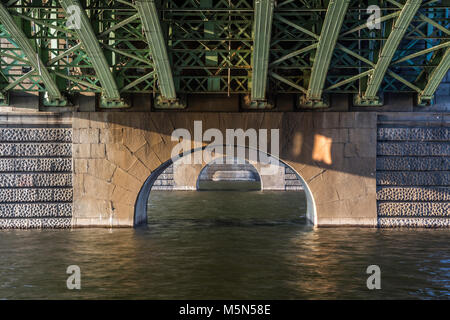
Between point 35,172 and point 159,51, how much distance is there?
5918 millimetres

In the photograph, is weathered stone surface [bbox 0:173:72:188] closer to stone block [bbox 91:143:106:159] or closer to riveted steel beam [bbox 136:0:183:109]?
stone block [bbox 91:143:106:159]

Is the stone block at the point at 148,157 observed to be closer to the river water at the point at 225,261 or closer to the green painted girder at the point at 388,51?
the river water at the point at 225,261

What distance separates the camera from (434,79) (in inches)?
549

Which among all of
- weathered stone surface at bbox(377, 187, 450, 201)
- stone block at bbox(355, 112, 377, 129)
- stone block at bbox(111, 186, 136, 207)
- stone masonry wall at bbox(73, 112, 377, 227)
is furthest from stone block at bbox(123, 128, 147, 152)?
weathered stone surface at bbox(377, 187, 450, 201)

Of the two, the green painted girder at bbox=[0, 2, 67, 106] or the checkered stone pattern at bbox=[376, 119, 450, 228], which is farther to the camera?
the checkered stone pattern at bbox=[376, 119, 450, 228]

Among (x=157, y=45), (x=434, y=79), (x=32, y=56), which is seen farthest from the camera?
(x=434, y=79)

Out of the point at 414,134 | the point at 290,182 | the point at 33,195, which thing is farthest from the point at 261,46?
the point at 290,182

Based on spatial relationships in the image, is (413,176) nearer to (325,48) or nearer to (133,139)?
(325,48)

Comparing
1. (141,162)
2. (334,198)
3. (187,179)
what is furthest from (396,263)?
(187,179)

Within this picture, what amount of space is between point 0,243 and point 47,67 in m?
4.55

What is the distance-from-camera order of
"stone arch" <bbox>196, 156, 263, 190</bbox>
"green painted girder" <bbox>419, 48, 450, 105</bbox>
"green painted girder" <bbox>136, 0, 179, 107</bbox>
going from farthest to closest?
"stone arch" <bbox>196, 156, 263, 190</bbox>, "green painted girder" <bbox>419, 48, 450, 105</bbox>, "green painted girder" <bbox>136, 0, 179, 107</bbox>

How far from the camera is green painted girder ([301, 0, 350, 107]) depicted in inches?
428

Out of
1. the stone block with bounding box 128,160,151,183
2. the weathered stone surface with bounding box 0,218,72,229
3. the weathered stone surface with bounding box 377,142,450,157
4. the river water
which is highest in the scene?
the weathered stone surface with bounding box 377,142,450,157
